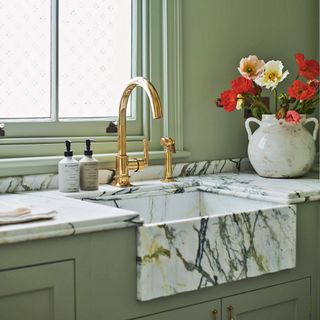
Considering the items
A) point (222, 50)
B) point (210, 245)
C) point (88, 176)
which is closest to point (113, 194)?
point (88, 176)

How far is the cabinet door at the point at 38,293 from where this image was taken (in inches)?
63.0

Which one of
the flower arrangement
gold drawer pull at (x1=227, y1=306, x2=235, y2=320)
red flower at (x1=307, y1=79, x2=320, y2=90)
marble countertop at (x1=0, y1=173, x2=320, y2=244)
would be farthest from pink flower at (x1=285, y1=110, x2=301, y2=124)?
gold drawer pull at (x1=227, y1=306, x2=235, y2=320)

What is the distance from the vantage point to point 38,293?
164 cm

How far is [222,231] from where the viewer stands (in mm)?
1968

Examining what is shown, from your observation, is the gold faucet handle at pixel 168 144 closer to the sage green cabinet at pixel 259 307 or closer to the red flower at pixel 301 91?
the red flower at pixel 301 91

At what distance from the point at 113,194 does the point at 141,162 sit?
19 cm

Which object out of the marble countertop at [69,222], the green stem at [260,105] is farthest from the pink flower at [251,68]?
the marble countertop at [69,222]

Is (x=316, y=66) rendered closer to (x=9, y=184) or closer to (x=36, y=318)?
(x=9, y=184)

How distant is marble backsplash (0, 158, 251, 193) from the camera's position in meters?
2.22

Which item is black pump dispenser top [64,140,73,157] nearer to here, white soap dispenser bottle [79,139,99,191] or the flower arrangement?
white soap dispenser bottle [79,139,99,191]

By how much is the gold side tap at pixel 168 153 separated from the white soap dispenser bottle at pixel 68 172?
383 mm

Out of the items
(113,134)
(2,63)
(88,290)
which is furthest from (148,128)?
(88,290)

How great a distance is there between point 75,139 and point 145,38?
46 cm

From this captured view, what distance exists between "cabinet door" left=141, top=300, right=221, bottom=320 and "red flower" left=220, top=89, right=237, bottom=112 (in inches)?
31.6
